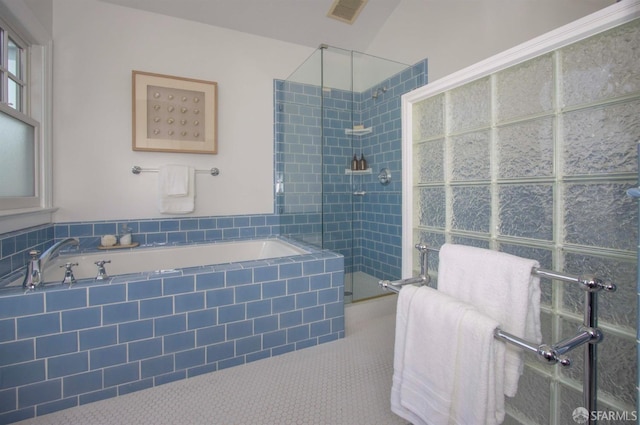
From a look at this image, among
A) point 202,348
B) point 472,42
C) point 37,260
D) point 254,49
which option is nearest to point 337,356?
point 202,348

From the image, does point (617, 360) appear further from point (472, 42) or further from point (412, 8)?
point (412, 8)

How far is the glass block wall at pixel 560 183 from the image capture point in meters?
0.94

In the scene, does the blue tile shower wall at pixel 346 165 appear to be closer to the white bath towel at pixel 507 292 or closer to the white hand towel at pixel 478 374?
the white bath towel at pixel 507 292

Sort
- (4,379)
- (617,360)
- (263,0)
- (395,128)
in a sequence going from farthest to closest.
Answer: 1. (395,128)
2. (263,0)
3. (4,379)
4. (617,360)

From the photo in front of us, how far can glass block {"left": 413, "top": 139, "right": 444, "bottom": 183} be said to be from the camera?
1479mm

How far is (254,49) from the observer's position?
2986mm

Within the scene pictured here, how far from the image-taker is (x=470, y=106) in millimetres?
1349

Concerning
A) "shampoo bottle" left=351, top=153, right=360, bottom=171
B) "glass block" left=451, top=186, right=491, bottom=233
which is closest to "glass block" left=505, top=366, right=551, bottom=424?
"glass block" left=451, top=186, right=491, bottom=233

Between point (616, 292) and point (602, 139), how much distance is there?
484 millimetres

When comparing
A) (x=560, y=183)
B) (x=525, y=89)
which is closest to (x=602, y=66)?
(x=525, y=89)

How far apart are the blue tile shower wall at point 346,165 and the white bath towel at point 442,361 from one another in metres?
1.36

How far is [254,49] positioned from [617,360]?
328 centimetres

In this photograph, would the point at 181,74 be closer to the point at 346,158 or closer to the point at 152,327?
the point at 346,158

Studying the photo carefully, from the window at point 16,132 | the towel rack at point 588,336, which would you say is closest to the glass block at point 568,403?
the towel rack at point 588,336
